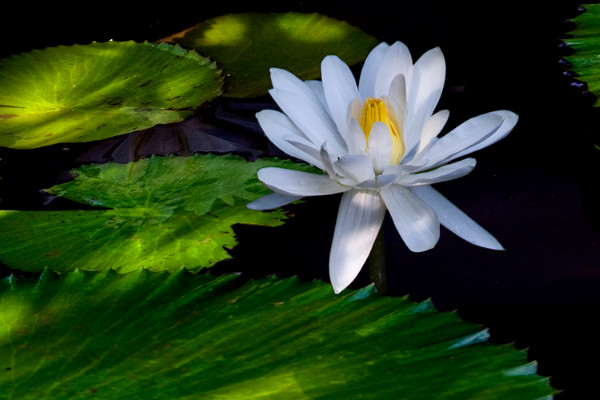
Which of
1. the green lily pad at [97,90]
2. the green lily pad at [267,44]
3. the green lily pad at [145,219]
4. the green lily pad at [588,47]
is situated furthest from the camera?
the green lily pad at [267,44]

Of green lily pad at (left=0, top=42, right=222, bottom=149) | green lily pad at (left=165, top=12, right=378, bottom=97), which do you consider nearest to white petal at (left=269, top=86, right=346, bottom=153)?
green lily pad at (left=0, top=42, right=222, bottom=149)

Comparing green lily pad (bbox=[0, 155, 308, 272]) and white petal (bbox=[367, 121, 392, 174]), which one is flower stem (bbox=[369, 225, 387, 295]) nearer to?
white petal (bbox=[367, 121, 392, 174])

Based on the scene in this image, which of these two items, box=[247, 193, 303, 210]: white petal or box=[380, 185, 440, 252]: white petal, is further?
box=[247, 193, 303, 210]: white petal

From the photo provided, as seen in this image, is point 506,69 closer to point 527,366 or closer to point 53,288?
point 527,366

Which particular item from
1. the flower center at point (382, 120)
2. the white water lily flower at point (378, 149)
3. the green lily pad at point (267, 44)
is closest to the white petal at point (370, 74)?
the white water lily flower at point (378, 149)

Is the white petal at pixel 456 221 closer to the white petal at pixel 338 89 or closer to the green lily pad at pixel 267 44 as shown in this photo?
the white petal at pixel 338 89

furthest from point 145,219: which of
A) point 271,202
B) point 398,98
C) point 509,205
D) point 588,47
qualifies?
point 588,47
